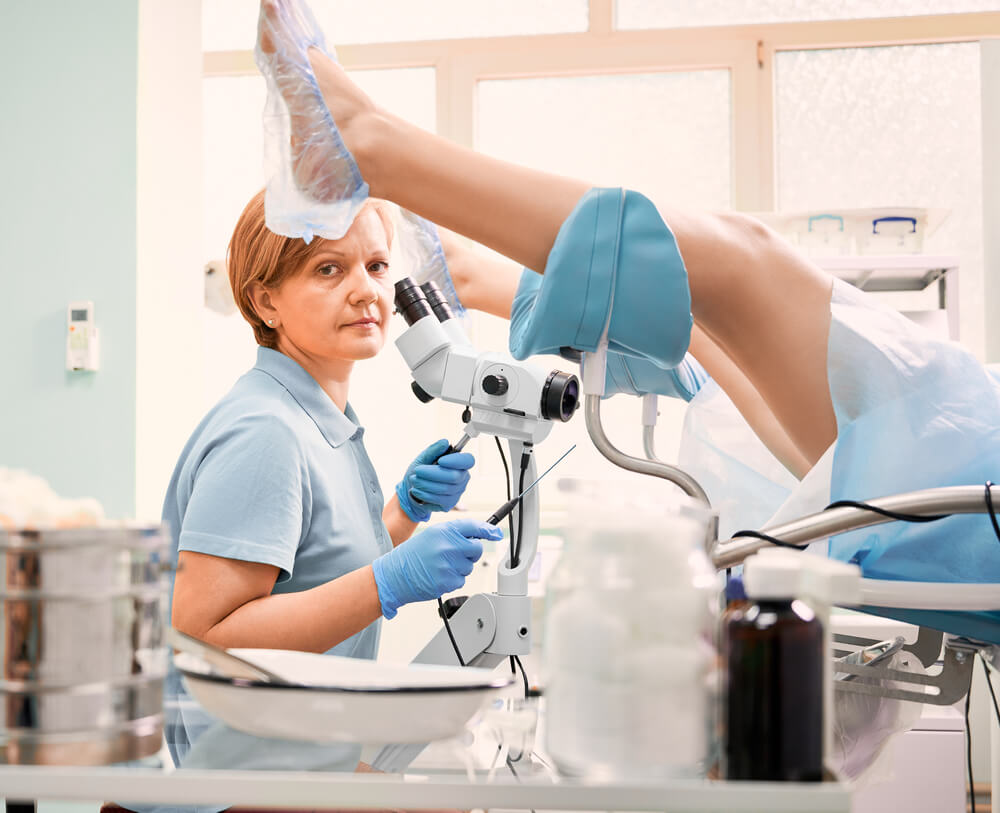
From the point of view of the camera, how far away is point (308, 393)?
4.82 ft

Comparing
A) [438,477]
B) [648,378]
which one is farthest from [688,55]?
[438,477]

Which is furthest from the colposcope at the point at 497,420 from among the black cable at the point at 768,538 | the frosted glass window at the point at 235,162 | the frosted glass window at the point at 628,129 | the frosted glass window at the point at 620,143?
the frosted glass window at the point at 235,162

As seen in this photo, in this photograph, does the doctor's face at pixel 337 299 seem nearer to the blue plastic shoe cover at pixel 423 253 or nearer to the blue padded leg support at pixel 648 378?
the blue plastic shoe cover at pixel 423 253

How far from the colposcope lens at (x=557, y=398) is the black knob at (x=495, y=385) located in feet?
0.19

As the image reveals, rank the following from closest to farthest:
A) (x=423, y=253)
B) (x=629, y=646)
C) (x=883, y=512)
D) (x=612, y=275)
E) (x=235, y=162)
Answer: (x=629, y=646), (x=883, y=512), (x=612, y=275), (x=423, y=253), (x=235, y=162)

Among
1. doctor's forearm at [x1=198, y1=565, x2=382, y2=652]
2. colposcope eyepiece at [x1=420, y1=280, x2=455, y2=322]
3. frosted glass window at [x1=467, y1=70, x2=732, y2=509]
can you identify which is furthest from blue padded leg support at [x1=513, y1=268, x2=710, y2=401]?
frosted glass window at [x1=467, y1=70, x2=732, y2=509]

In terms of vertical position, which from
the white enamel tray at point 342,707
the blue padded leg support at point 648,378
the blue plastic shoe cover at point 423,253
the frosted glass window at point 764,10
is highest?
the frosted glass window at point 764,10

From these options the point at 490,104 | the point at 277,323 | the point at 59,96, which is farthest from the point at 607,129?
the point at 277,323

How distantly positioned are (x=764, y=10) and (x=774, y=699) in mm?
3125

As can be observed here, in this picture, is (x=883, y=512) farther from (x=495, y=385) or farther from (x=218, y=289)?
(x=218, y=289)

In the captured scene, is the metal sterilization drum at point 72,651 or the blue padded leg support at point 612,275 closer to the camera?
the metal sterilization drum at point 72,651

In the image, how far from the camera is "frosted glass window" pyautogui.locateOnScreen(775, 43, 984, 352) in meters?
3.03

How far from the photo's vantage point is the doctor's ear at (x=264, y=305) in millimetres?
1503

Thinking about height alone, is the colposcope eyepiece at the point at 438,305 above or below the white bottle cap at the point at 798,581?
above
